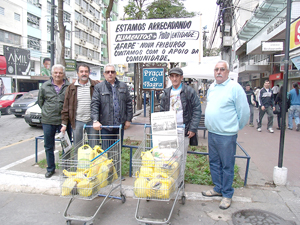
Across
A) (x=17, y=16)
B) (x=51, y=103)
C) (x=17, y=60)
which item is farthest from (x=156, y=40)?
(x=17, y=16)

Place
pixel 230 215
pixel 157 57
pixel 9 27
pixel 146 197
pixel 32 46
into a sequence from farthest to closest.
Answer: pixel 32 46 → pixel 9 27 → pixel 157 57 → pixel 230 215 → pixel 146 197

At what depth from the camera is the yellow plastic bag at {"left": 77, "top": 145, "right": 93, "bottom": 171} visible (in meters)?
2.91

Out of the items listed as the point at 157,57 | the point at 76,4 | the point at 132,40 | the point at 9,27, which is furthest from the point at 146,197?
the point at 76,4

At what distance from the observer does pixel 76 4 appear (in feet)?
142

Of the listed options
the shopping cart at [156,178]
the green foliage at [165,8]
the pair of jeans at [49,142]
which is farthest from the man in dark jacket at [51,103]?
the green foliage at [165,8]

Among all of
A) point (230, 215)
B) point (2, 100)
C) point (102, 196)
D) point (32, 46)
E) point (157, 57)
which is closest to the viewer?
point (230, 215)

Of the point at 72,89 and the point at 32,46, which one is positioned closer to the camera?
the point at 72,89

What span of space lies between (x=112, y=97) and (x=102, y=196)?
1.60m

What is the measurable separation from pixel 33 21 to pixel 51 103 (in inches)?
1381

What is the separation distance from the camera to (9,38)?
97.1 feet

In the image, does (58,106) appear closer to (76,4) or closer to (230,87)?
(230,87)

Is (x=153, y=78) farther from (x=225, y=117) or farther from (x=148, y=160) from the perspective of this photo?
(x=148, y=160)

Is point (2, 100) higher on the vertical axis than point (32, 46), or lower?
lower

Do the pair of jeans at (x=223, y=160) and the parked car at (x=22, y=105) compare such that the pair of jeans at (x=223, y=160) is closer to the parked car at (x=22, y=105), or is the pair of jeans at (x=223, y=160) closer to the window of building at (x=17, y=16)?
the parked car at (x=22, y=105)
